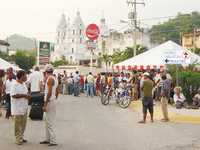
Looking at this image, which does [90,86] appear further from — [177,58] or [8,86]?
[8,86]

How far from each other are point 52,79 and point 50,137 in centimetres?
142

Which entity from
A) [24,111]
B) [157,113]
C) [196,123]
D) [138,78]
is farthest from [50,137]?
[138,78]

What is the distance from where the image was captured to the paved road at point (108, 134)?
13.9 m

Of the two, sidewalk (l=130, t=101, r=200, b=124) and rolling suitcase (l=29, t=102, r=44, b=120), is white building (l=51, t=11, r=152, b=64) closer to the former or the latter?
sidewalk (l=130, t=101, r=200, b=124)

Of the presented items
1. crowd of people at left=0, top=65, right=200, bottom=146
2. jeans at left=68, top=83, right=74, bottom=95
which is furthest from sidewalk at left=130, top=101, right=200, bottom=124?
jeans at left=68, top=83, right=74, bottom=95

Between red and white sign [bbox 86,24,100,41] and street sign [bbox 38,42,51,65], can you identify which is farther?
red and white sign [bbox 86,24,100,41]

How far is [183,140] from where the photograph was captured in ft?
51.2

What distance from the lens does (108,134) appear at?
1641cm

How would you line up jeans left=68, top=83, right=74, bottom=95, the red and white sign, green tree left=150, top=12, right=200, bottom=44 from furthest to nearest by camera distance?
1. green tree left=150, top=12, right=200, bottom=44
2. the red and white sign
3. jeans left=68, top=83, right=74, bottom=95

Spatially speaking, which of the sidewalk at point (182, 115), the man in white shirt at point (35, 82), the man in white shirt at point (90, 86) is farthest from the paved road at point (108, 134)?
the man in white shirt at point (90, 86)

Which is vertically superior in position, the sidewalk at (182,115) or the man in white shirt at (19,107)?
the man in white shirt at (19,107)

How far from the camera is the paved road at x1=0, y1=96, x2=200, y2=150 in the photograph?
45.7 feet

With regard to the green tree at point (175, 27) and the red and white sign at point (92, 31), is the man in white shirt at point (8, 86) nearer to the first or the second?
the red and white sign at point (92, 31)

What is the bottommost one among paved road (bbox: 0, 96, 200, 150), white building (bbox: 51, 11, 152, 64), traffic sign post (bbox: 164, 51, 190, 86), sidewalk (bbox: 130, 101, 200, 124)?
paved road (bbox: 0, 96, 200, 150)
